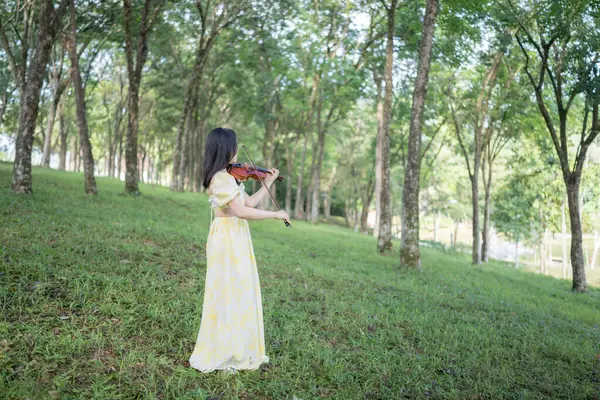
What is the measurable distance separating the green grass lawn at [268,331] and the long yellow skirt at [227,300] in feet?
0.67

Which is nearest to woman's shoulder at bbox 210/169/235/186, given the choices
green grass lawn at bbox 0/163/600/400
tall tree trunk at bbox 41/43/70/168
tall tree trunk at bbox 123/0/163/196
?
green grass lawn at bbox 0/163/600/400

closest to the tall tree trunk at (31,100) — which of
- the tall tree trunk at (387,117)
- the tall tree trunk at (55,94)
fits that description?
the tall tree trunk at (387,117)

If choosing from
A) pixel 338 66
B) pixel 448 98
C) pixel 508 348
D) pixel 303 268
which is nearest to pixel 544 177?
pixel 448 98

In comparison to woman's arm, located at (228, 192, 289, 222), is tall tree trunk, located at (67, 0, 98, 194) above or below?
above

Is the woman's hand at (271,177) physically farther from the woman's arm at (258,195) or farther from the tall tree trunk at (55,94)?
the tall tree trunk at (55,94)

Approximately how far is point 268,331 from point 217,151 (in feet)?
9.50

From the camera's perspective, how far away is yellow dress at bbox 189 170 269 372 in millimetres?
4609

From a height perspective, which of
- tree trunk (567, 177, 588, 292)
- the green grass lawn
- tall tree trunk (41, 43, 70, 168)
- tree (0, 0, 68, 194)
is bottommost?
the green grass lawn

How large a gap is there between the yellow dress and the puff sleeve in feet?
0.39

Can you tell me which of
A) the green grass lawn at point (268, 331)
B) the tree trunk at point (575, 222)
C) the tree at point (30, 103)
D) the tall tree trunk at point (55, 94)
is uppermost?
the tall tree trunk at point (55, 94)

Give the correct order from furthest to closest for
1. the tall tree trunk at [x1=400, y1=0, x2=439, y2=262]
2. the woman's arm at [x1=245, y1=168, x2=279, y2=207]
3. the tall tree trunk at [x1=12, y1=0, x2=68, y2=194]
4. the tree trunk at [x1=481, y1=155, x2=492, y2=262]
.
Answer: the tree trunk at [x1=481, y1=155, x2=492, y2=262], the tall tree trunk at [x1=400, y1=0, x2=439, y2=262], the tall tree trunk at [x1=12, y1=0, x2=68, y2=194], the woman's arm at [x1=245, y1=168, x2=279, y2=207]

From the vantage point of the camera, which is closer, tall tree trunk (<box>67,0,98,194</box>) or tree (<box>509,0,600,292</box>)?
tree (<box>509,0,600,292</box>)

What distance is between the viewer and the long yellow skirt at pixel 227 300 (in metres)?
4.61

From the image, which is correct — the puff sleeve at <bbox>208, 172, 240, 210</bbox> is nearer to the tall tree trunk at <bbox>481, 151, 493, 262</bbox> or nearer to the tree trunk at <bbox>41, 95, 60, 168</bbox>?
the tall tree trunk at <bbox>481, 151, 493, 262</bbox>
